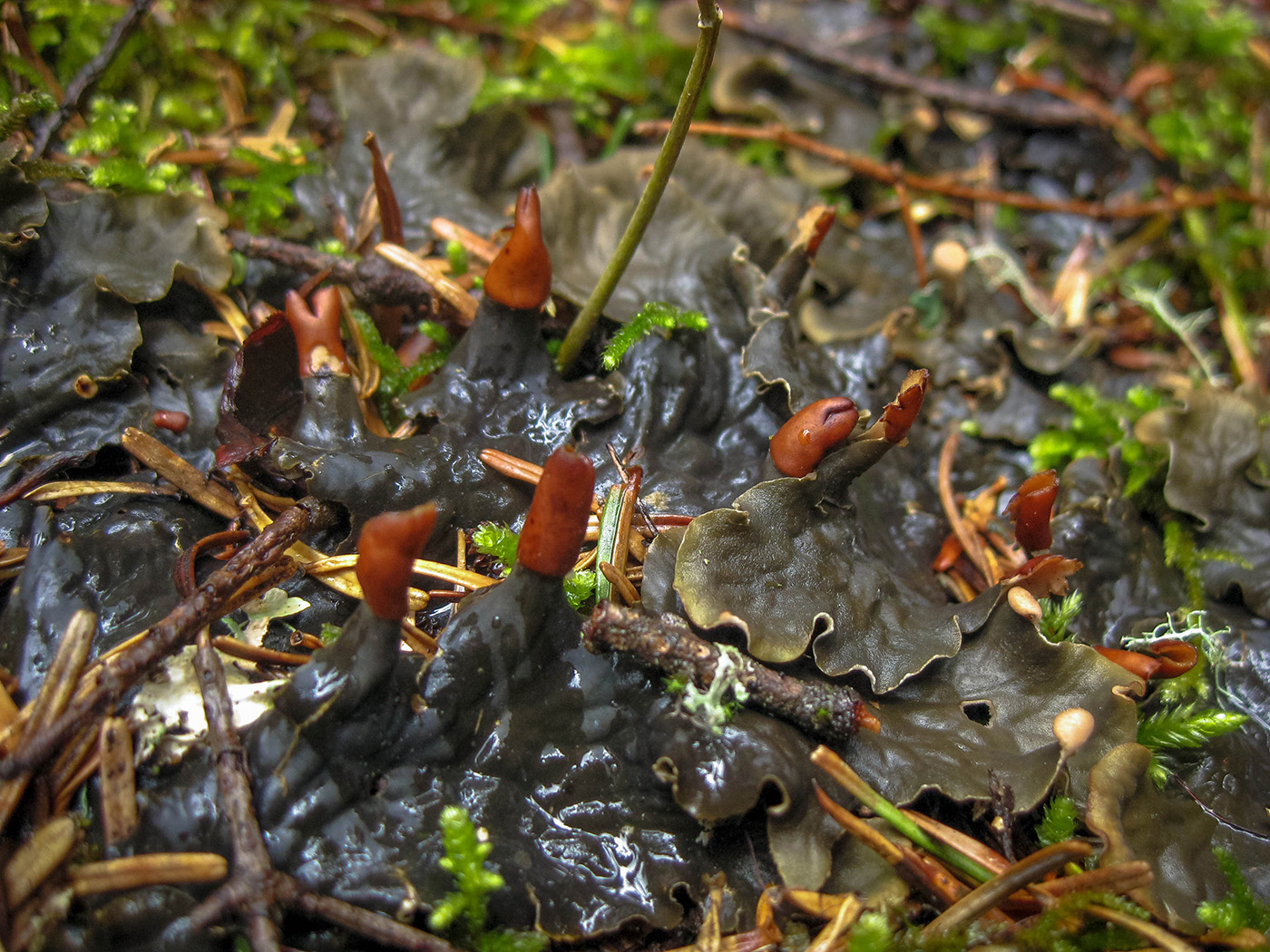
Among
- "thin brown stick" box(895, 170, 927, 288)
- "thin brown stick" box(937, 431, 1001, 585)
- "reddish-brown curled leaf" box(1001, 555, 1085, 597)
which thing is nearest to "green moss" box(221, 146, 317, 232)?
"thin brown stick" box(895, 170, 927, 288)

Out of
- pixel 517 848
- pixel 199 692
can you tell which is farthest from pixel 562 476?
pixel 199 692

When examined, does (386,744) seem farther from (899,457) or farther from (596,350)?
(899,457)

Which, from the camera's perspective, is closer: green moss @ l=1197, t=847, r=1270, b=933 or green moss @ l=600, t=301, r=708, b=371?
green moss @ l=1197, t=847, r=1270, b=933

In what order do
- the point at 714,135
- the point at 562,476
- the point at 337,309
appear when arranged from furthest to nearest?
the point at 714,135
the point at 337,309
the point at 562,476

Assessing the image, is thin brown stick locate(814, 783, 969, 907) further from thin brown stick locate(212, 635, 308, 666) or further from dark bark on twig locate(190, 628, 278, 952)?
thin brown stick locate(212, 635, 308, 666)

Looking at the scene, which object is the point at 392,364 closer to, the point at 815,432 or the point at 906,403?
the point at 815,432

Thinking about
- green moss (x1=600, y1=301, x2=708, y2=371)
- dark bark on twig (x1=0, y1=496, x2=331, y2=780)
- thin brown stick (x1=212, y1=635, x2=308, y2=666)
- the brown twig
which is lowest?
thin brown stick (x1=212, y1=635, x2=308, y2=666)
